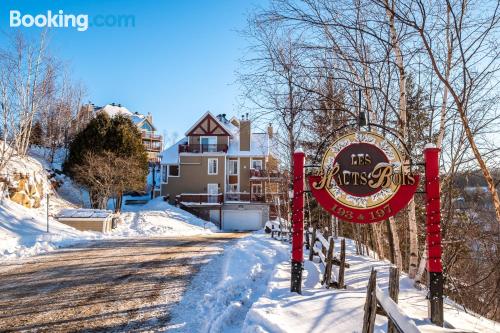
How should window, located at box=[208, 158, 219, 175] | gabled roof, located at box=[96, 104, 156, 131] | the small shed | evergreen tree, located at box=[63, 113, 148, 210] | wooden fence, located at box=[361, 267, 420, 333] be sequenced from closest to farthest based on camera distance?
1. wooden fence, located at box=[361, 267, 420, 333]
2. the small shed
3. evergreen tree, located at box=[63, 113, 148, 210]
4. window, located at box=[208, 158, 219, 175]
5. gabled roof, located at box=[96, 104, 156, 131]

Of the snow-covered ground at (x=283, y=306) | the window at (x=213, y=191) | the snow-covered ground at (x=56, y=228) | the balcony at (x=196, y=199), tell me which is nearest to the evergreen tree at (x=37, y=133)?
the snow-covered ground at (x=56, y=228)

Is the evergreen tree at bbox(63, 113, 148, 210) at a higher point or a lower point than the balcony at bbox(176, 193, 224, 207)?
higher

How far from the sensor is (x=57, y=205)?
25.8m

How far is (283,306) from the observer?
5.98 m

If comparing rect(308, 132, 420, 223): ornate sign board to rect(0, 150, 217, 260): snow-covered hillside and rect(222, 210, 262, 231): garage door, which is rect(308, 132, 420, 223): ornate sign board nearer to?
rect(0, 150, 217, 260): snow-covered hillside

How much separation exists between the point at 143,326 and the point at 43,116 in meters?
37.7

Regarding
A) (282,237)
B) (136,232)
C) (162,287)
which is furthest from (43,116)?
(162,287)

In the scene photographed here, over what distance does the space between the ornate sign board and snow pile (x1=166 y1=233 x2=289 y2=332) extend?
2433 millimetres

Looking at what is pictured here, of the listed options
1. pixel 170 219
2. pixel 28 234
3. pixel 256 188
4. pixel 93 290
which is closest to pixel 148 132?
pixel 256 188

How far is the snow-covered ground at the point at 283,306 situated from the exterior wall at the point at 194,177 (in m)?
28.2

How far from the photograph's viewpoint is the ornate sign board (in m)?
5.44

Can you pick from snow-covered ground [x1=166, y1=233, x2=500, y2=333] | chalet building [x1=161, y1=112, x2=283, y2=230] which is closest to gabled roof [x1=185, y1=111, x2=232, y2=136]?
chalet building [x1=161, y1=112, x2=283, y2=230]

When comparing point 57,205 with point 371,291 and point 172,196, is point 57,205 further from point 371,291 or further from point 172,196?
point 371,291

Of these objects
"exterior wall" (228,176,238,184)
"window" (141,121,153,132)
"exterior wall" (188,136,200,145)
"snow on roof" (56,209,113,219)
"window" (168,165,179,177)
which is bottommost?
"snow on roof" (56,209,113,219)
